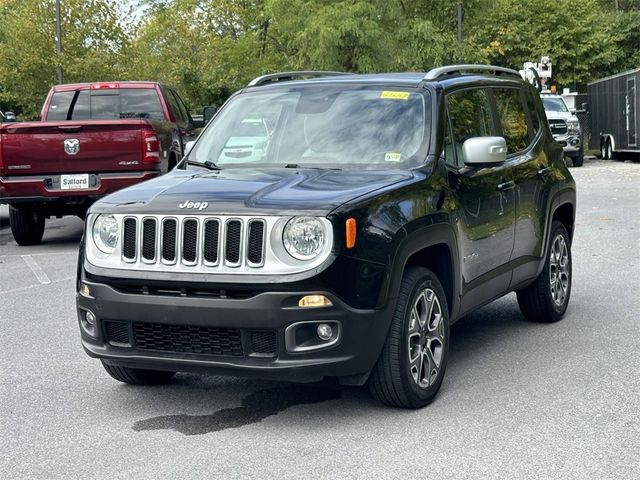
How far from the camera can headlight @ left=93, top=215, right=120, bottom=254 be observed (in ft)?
17.6

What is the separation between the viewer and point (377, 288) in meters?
5.06

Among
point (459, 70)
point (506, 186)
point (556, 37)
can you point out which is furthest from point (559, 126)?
point (506, 186)

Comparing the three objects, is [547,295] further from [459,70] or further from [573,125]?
[573,125]

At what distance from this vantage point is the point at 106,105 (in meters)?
15.0

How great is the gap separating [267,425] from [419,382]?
82cm

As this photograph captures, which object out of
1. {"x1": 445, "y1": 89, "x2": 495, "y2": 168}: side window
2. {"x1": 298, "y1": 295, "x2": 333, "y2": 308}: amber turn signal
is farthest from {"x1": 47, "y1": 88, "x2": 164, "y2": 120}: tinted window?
{"x1": 298, "y1": 295, "x2": 333, "y2": 308}: amber turn signal

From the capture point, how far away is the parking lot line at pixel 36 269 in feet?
34.4

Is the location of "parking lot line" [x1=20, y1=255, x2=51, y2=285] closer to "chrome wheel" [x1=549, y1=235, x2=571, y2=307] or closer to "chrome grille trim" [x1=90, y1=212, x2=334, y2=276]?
"chrome wheel" [x1=549, y1=235, x2=571, y2=307]

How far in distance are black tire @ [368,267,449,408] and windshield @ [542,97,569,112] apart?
2709 centimetres

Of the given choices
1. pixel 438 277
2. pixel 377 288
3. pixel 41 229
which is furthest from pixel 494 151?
pixel 41 229

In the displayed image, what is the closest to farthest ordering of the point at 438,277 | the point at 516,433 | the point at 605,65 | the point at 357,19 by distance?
the point at 516,433
the point at 438,277
the point at 357,19
the point at 605,65

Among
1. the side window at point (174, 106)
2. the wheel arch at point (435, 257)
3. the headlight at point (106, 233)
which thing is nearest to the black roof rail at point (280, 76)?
the wheel arch at point (435, 257)

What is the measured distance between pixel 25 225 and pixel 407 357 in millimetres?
9593

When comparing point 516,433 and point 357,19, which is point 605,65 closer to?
point 357,19
